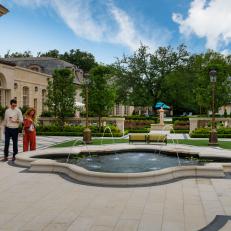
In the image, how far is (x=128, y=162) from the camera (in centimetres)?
1171

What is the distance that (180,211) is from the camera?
6098mm

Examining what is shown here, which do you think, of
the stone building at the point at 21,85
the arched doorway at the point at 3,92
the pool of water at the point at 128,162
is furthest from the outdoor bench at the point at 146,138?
the arched doorway at the point at 3,92

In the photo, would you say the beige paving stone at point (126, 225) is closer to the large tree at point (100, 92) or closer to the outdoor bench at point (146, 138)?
the outdoor bench at point (146, 138)

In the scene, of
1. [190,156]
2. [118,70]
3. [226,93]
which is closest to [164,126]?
[226,93]

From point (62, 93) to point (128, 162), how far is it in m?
14.6

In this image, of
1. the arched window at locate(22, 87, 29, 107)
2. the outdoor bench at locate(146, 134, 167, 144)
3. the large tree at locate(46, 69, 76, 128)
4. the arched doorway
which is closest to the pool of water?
the outdoor bench at locate(146, 134, 167, 144)

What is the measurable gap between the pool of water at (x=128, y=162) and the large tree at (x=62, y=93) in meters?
12.4

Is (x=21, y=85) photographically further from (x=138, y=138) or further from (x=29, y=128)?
(x=29, y=128)

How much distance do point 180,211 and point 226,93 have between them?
22804 mm

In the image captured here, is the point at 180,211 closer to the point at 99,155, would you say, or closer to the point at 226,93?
the point at 99,155

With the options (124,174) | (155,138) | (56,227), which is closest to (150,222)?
(56,227)

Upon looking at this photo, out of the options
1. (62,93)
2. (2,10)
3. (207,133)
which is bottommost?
(207,133)

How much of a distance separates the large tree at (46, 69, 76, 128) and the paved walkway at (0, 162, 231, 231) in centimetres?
1675

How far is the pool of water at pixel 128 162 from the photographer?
1056cm
